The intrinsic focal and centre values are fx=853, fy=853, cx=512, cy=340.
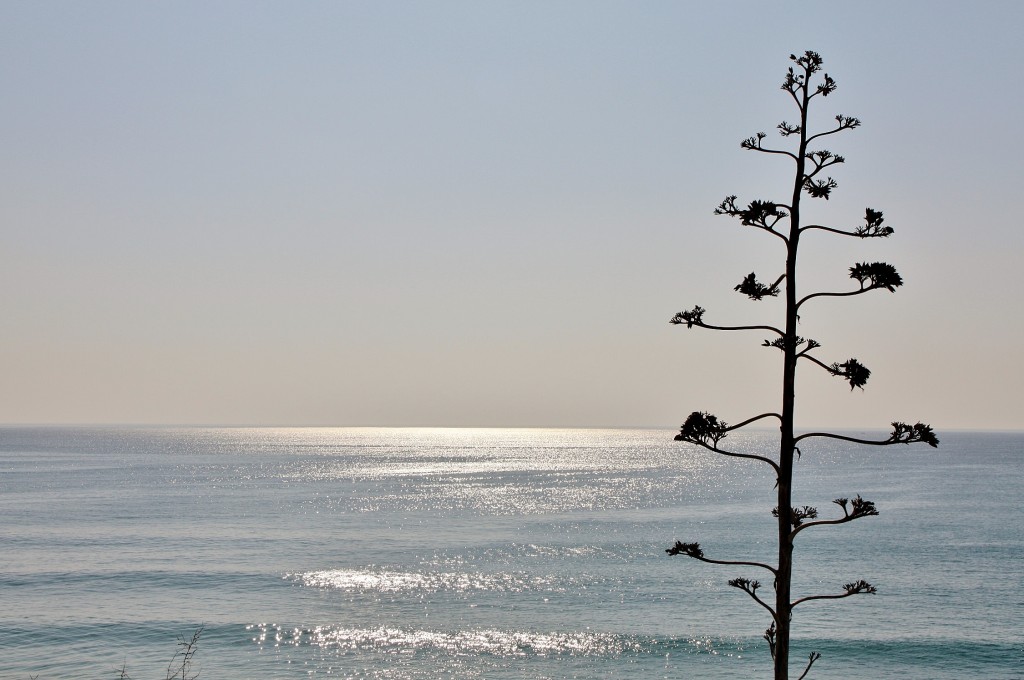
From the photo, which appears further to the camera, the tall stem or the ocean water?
the ocean water

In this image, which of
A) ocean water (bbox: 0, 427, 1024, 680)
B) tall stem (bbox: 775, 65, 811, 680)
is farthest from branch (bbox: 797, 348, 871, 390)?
ocean water (bbox: 0, 427, 1024, 680)

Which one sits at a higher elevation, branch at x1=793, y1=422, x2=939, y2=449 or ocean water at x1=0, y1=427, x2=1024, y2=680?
branch at x1=793, y1=422, x2=939, y2=449

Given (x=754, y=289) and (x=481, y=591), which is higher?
(x=754, y=289)

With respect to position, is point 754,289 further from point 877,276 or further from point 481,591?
point 481,591

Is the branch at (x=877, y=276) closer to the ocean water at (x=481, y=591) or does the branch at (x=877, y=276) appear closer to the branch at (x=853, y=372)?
the branch at (x=853, y=372)

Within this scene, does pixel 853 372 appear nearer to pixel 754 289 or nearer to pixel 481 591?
pixel 754 289

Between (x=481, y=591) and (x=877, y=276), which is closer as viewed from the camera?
(x=877, y=276)

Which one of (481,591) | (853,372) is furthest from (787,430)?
(481,591)

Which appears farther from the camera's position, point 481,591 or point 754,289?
point 481,591

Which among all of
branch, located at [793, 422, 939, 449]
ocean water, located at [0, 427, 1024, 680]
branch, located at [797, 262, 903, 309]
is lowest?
ocean water, located at [0, 427, 1024, 680]

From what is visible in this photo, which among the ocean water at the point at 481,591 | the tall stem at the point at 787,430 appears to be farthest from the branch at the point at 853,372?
the ocean water at the point at 481,591

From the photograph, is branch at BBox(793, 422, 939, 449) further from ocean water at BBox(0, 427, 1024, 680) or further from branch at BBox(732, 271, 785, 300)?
ocean water at BBox(0, 427, 1024, 680)

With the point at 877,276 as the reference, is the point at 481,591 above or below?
below

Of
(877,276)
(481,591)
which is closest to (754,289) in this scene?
(877,276)
